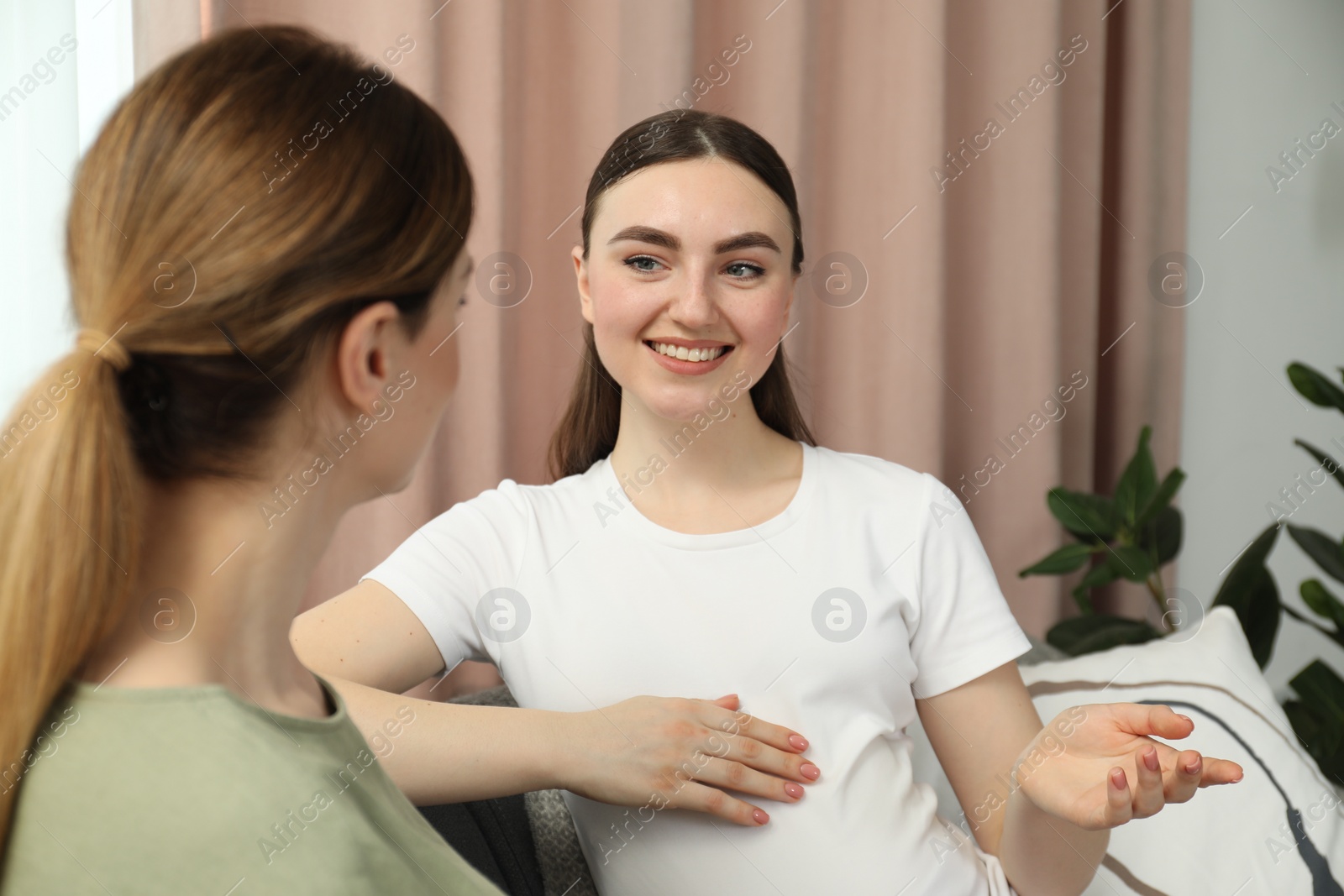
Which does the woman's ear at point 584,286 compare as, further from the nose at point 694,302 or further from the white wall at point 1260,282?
the white wall at point 1260,282

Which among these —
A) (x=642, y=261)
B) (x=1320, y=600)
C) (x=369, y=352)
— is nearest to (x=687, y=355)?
(x=642, y=261)

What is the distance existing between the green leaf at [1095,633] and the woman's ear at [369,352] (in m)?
1.37

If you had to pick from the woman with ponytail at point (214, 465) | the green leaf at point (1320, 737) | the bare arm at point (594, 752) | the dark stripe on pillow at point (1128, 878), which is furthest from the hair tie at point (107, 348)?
the green leaf at point (1320, 737)

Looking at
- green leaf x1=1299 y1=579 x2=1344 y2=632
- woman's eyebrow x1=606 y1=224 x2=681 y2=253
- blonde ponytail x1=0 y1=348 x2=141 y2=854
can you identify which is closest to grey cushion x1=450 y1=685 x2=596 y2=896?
woman's eyebrow x1=606 y1=224 x2=681 y2=253

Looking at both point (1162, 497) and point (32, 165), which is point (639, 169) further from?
point (1162, 497)

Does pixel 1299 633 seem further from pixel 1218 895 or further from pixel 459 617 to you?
pixel 459 617

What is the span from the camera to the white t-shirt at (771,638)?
929mm

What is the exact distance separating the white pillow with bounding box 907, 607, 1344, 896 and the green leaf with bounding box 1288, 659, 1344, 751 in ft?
0.91

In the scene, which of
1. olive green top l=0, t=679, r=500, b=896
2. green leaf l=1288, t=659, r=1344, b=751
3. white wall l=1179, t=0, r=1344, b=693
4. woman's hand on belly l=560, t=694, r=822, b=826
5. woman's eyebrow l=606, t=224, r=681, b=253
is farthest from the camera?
white wall l=1179, t=0, r=1344, b=693

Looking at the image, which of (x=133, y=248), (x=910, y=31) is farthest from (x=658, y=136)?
(x=910, y=31)

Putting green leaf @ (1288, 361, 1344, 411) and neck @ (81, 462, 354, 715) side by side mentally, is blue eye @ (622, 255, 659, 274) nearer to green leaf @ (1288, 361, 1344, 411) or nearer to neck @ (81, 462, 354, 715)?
neck @ (81, 462, 354, 715)

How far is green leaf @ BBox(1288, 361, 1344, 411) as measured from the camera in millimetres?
1591

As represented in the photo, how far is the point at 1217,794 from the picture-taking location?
1188 millimetres

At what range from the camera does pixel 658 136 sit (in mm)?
1058
